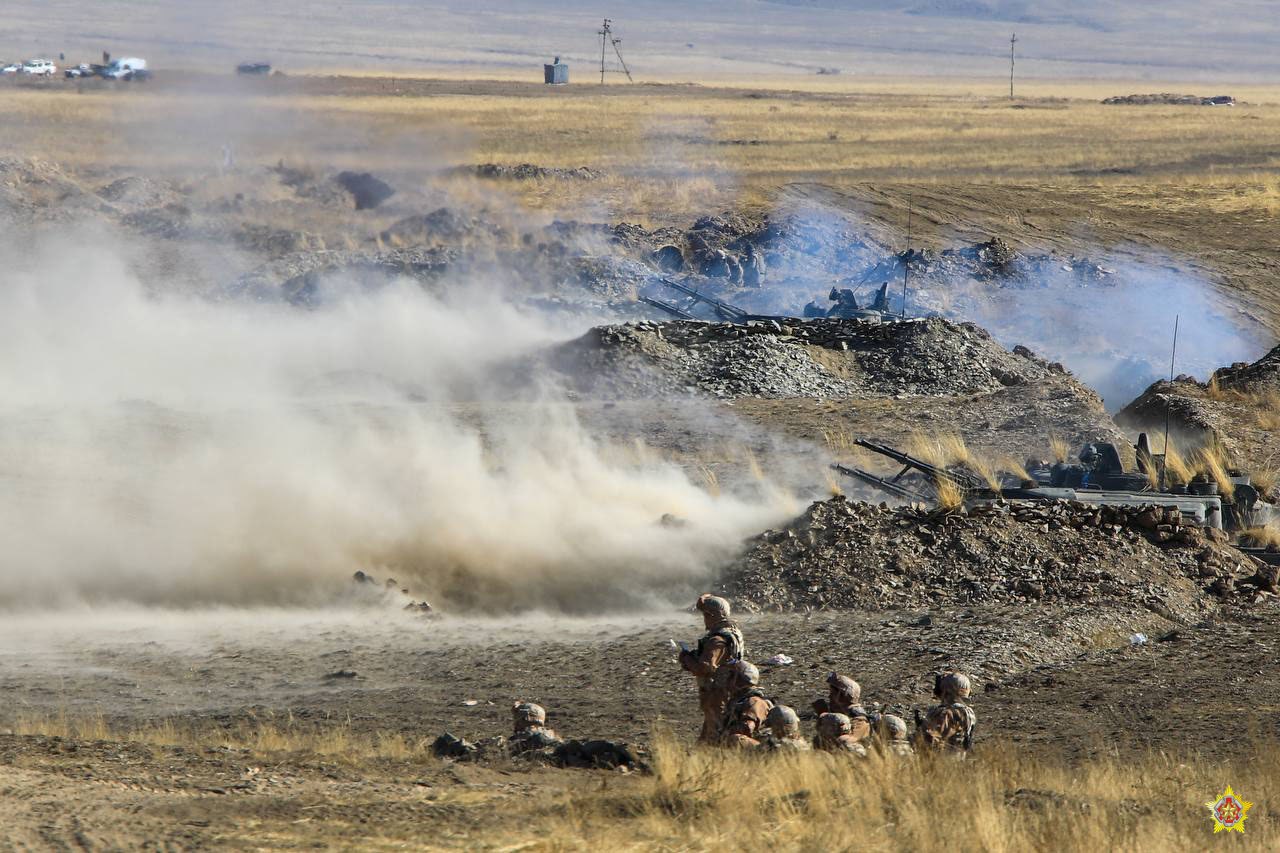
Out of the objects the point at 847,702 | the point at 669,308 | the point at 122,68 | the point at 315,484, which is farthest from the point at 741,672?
the point at 122,68

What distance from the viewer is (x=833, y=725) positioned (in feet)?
34.0

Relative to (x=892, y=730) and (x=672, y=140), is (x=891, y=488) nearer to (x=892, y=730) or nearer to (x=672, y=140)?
(x=892, y=730)

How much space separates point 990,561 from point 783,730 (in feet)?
20.1

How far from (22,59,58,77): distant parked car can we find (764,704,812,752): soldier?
257ft

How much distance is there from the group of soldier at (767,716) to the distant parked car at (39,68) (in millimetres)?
78117

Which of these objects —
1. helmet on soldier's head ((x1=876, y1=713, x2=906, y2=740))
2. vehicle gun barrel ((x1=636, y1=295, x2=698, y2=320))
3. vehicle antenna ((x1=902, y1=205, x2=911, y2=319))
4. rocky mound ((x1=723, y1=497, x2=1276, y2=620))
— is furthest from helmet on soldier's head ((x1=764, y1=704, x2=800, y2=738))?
vehicle antenna ((x1=902, y1=205, x2=911, y2=319))

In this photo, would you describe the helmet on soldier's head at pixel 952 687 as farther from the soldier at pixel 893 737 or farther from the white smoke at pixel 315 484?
the white smoke at pixel 315 484

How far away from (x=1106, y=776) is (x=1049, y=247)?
34.4 meters

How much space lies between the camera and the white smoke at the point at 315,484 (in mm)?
16266

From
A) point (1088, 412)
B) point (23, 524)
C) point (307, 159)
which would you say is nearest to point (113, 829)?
point (23, 524)

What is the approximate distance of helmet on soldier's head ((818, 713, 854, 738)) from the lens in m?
10.3

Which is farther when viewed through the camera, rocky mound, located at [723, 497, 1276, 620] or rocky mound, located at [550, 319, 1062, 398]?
rocky mound, located at [550, 319, 1062, 398]

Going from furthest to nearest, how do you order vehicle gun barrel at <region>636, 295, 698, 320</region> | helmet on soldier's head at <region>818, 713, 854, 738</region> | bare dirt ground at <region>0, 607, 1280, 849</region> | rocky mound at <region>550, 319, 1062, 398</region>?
vehicle gun barrel at <region>636, 295, 698, 320</region>
rocky mound at <region>550, 319, 1062, 398</region>
helmet on soldier's head at <region>818, 713, 854, 738</region>
bare dirt ground at <region>0, 607, 1280, 849</region>

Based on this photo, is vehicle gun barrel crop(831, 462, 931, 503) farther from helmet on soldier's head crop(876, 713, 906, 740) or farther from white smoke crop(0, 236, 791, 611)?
helmet on soldier's head crop(876, 713, 906, 740)
